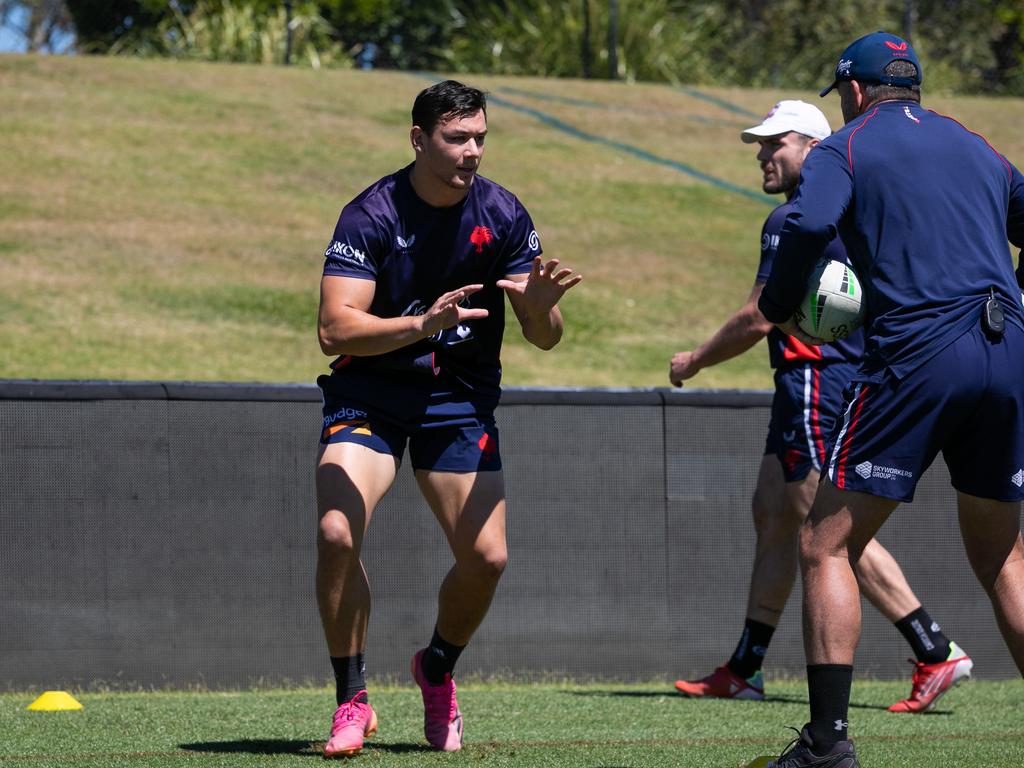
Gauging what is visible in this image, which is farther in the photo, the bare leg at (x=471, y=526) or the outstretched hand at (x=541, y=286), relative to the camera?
the bare leg at (x=471, y=526)

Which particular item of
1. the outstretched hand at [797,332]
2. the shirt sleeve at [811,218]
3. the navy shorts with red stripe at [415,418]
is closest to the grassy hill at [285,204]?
the navy shorts with red stripe at [415,418]

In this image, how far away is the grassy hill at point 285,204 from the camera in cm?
1250

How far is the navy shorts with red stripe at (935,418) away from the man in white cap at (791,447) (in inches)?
74.0

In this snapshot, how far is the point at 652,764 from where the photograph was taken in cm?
433

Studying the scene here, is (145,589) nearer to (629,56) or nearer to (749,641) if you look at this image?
(749,641)

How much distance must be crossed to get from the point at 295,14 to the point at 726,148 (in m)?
9.44

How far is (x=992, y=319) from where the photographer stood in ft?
12.0

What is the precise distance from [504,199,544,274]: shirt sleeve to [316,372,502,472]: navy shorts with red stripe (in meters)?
0.44

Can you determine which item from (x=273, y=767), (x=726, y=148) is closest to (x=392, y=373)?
(x=273, y=767)

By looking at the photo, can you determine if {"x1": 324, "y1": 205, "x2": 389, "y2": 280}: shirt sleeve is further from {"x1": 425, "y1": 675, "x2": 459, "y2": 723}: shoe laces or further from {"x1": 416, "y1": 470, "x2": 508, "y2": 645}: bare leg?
{"x1": 425, "y1": 675, "x2": 459, "y2": 723}: shoe laces

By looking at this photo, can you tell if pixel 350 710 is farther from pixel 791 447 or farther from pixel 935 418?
pixel 791 447

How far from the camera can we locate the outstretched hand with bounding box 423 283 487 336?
4121mm

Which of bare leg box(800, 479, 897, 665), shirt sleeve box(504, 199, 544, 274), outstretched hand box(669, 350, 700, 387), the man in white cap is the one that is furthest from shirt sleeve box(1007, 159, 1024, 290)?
outstretched hand box(669, 350, 700, 387)

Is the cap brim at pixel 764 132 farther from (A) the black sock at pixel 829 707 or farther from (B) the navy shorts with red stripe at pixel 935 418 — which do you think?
(A) the black sock at pixel 829 707
